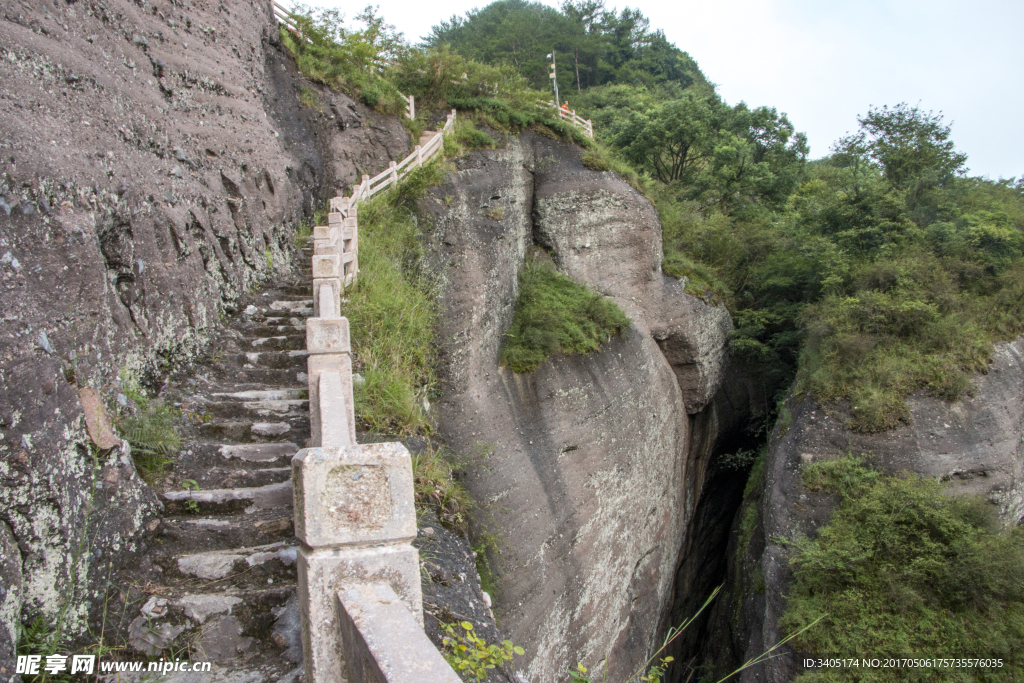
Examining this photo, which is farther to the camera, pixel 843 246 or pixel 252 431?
pixel 843 246

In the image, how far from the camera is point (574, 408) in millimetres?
11938

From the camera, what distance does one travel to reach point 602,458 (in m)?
12.2

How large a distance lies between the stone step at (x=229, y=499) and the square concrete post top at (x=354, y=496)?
1.85 m

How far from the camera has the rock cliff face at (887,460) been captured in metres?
10.9

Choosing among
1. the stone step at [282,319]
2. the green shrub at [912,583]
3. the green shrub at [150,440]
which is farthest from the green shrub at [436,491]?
the green shrub at [912,583]

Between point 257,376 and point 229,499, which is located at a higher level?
point 257,376

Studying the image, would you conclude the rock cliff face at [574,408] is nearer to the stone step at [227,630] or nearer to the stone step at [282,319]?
the stone step at [282,319]

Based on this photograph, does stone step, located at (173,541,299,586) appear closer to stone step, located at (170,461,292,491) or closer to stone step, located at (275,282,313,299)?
Result: stone step, located at (170,461,292,491)

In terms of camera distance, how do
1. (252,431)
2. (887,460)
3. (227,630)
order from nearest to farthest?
1. (227,630)
2. (252,431)
3. (887,460)

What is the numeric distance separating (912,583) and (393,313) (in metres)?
8.72

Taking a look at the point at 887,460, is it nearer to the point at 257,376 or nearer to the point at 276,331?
the point at 276,331

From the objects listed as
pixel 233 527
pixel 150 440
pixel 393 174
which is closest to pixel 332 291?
pixel 150 440

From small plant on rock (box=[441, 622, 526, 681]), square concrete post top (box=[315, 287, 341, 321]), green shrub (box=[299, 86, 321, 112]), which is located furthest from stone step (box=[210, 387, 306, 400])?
green shrub (box=[299, 86, 321, 112])

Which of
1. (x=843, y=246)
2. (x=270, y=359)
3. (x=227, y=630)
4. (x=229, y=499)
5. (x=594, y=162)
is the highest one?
(x=594, y=162)
